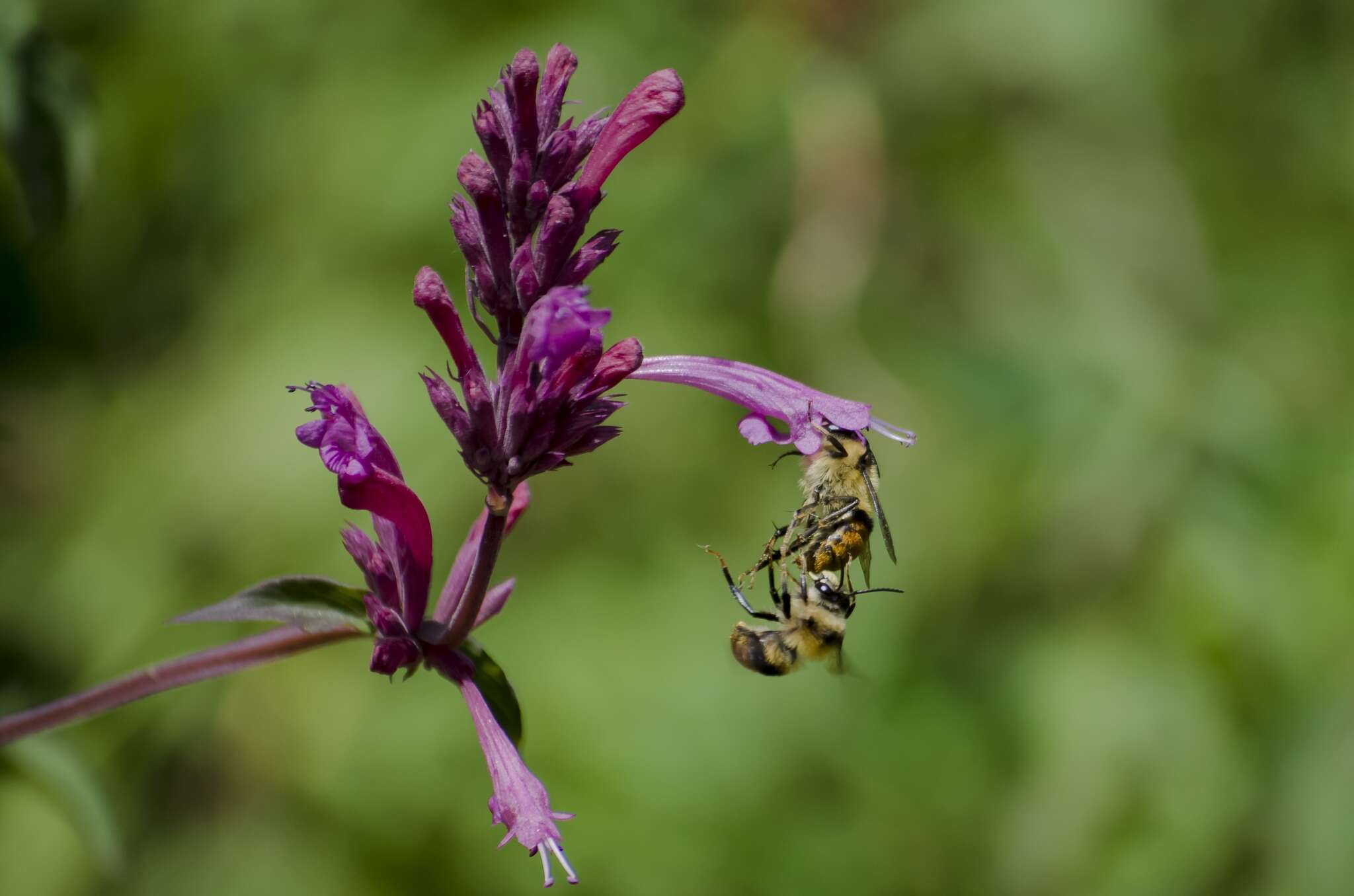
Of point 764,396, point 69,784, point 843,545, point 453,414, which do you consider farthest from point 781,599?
point 69,784

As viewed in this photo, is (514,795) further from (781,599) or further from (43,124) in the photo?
(43,124)

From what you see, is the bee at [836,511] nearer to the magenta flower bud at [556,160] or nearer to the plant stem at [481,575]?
the plant stem at [481,575]

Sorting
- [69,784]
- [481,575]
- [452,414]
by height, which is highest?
[452,414]

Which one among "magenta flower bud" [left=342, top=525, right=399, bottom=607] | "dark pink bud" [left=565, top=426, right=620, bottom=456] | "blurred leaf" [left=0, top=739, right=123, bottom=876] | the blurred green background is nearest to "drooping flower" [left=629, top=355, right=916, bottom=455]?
"dark pink bud" [left=565, top=426, right=620, bottom=456]

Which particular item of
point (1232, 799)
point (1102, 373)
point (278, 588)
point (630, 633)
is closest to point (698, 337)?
point (630, 633)

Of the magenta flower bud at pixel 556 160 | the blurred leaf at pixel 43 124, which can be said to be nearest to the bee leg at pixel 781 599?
the magenta flower bud at pixel 556 160

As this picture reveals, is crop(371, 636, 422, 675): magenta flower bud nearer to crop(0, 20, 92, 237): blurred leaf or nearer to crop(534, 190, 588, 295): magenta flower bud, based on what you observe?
crop(534, 190, 588, 295): magenta flower bud
